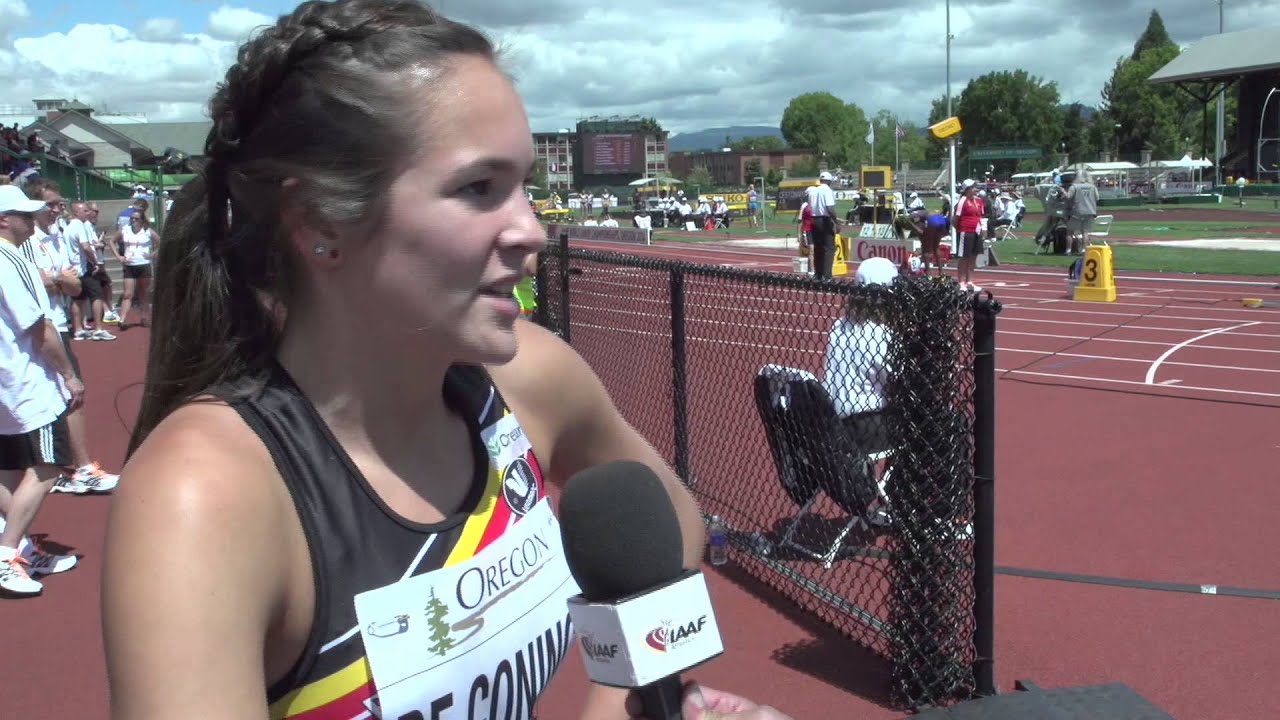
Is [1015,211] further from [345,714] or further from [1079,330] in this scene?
[345,714]

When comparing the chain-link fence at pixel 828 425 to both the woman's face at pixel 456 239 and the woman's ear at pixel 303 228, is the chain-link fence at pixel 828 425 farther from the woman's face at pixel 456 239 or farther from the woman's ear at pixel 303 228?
the woman's ear at pixel 303 228

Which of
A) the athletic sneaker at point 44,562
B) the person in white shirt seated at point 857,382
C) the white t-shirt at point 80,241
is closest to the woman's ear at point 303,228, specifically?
the person in white shirt seated at point 857,382

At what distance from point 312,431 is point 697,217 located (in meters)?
45.7

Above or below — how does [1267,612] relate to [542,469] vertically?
below

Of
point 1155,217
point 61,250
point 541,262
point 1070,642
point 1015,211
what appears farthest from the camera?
point 1155,217

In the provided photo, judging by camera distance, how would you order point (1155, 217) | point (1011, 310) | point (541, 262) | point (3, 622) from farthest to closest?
point (1155, 217) < point (1011, 310) < point (541, 262) < point (3, 622)

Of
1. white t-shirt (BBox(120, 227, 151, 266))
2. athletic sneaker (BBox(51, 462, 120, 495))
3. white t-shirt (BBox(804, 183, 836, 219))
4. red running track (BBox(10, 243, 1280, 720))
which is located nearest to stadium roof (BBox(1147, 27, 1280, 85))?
white t-shirt (BBox(804, 183, 836, 219))

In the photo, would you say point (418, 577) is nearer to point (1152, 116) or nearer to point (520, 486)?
point (520, 486)

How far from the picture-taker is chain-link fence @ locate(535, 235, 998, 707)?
3.82 meters

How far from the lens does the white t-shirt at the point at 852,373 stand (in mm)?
4840

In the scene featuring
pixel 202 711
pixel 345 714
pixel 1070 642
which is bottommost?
pixel 1070 642

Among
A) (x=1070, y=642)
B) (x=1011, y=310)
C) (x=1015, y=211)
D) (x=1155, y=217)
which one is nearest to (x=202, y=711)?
(x=1070, y=642)

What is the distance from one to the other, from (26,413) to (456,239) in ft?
17.5

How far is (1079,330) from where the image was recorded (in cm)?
1349
